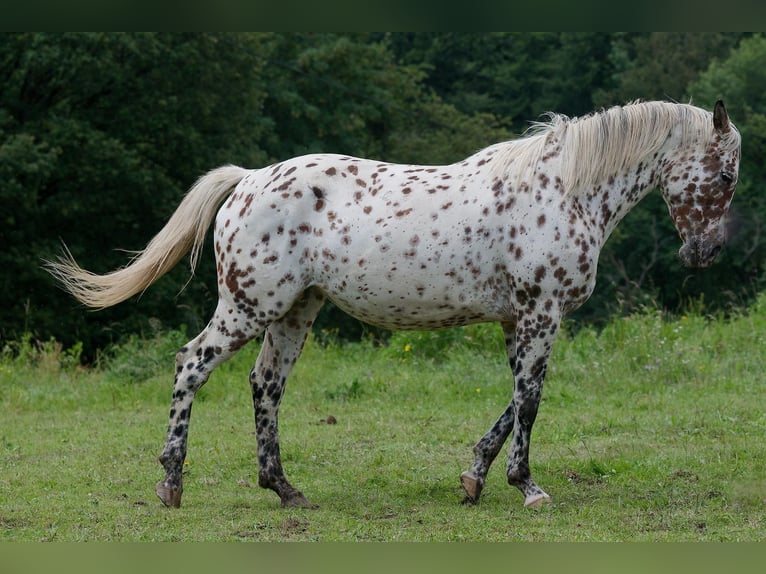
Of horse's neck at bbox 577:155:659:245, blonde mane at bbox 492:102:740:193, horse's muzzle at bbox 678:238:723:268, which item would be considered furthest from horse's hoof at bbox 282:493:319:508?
horse's muzzle at bbox 678:238:723:268

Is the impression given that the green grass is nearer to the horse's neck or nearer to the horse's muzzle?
the horse's muzzle

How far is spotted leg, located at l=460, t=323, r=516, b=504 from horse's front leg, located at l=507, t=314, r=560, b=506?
12 cm

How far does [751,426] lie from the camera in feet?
24.1

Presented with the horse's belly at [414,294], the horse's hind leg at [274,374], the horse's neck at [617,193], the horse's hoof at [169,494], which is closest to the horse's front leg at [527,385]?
the horse's belly at [414,294]

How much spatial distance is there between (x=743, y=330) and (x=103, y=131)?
1979 cm

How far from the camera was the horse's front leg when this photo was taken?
5535mm

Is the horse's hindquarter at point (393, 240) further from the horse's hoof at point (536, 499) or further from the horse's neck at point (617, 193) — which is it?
the horse's hoof at point (536, 499)

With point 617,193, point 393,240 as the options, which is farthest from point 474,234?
point 617,193

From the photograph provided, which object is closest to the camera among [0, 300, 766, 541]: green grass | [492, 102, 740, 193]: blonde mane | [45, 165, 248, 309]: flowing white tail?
[0, 300, 766, 541]: green grass

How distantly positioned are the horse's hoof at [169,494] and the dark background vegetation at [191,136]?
1182cm

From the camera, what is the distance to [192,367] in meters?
5.74

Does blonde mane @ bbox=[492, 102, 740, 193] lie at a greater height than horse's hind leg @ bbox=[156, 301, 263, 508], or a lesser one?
greater

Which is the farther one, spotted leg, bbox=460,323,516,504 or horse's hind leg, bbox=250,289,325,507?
horse's hind leg, bbox=250,289,325,507

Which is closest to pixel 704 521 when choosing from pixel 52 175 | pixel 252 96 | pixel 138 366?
pixel 138 366
